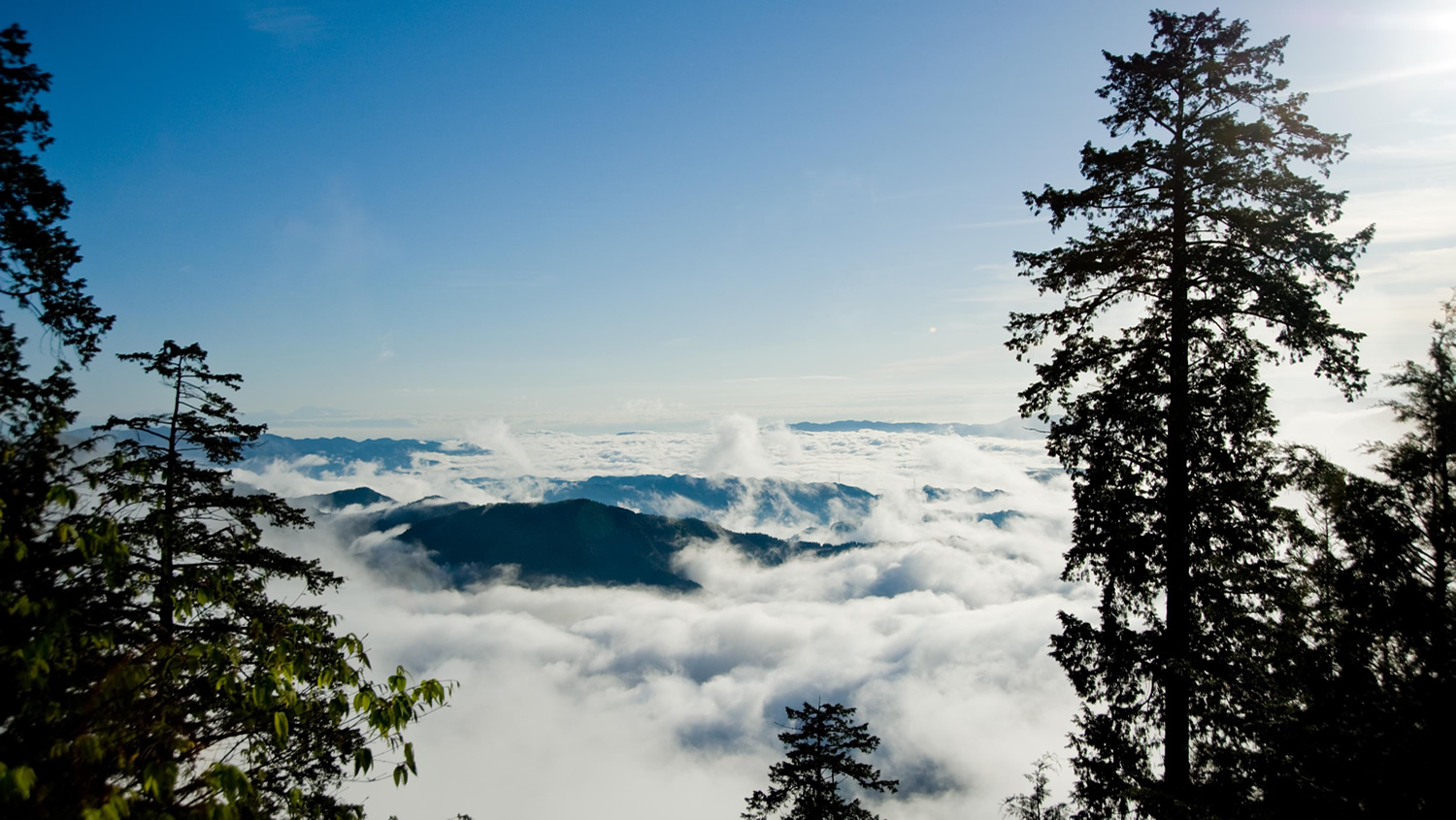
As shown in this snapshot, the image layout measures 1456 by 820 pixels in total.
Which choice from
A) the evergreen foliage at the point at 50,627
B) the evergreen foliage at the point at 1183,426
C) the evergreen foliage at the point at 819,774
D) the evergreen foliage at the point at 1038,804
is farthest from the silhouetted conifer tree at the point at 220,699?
the evergreen foliage at the point at 1038,804

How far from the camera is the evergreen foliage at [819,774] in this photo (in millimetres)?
21484

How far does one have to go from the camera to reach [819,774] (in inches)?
883

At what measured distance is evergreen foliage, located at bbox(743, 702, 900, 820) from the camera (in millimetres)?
21484

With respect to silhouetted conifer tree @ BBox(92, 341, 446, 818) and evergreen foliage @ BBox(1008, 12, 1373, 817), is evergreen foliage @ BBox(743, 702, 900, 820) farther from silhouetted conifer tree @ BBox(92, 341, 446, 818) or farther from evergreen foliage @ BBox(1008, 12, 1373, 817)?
silhouetted conifer tree @ BBox(92, 341, 446, 818)

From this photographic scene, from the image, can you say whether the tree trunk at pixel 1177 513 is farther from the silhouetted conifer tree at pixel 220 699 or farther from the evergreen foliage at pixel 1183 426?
the silhouetted conifer tree at pixel 220 699

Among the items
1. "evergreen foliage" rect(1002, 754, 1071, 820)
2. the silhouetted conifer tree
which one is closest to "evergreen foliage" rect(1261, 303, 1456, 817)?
the silhouetted conifer tree

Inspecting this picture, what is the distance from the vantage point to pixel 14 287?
9617 mm

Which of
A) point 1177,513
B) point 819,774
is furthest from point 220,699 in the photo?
point 819,774

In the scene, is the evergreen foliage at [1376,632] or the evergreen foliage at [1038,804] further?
the evergreen foliage at [1038,804]

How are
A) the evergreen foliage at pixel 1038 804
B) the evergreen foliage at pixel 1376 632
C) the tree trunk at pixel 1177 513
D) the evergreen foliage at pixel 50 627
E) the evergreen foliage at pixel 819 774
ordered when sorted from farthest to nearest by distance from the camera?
the evergreen foliage at pixel 819 774 < the evergreen foliage at pixel 1038 804 < the tree trunk at pixel 1177 513 < the evergreen foliage at pixel 1376 632 < the evergreen foliage at pixel 50 627

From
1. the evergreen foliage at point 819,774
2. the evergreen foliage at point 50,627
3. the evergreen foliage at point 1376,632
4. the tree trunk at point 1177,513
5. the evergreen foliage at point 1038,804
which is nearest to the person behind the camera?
the evergreen foliage at point 50,627

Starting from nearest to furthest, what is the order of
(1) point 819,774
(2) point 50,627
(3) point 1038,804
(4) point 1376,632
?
(2) point 50,627 → (4) point 1376,632 → (3) point 1038,804 → (1) point 819,774

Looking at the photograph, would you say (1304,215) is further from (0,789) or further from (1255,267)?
(0,789)

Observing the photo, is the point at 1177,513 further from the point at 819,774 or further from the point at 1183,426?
the point at 819,774
